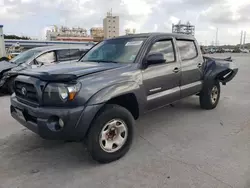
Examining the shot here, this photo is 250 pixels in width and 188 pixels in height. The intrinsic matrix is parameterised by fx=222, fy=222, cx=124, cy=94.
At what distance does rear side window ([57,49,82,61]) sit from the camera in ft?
26.3

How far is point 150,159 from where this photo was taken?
315 centimetres

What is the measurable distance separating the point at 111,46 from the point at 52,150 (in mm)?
2101

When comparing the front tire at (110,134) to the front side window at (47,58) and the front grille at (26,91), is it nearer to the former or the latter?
the front grille at (26,91)

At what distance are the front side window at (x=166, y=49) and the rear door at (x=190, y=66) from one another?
0.27 meters

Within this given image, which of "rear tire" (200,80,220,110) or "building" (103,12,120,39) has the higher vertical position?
"building" (103,12,120,39)

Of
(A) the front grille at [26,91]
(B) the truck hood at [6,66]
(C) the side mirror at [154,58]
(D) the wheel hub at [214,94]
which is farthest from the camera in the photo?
→ (B) the truck hood at [6,66]

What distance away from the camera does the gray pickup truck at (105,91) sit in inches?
106

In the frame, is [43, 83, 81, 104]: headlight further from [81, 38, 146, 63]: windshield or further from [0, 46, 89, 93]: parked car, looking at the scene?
[0, 46, 89, 93]: parked car

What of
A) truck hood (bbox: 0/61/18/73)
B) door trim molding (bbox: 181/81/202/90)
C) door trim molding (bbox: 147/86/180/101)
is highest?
truck hood (bbox: 0/61/18/73)

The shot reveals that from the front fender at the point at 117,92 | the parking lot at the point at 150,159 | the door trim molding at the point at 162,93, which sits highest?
the front fender at the point at 117,92

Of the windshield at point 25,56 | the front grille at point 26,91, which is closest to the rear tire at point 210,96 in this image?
the front grille at point 26,91

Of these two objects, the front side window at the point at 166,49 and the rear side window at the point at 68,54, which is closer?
the front side window at the point at 166,49

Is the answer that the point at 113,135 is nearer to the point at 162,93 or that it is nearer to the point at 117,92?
the point at 117,92

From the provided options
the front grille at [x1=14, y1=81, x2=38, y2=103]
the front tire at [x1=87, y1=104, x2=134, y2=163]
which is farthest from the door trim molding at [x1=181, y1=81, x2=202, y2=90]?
the front grille at [x1=14, y1=81, x2=38, y2=103]
